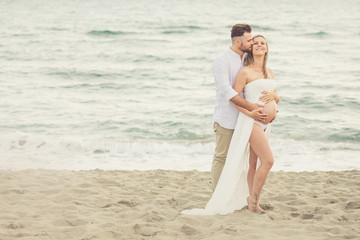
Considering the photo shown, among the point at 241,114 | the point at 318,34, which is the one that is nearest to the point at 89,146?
the point at 241,114

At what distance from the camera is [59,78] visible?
18.0 metres

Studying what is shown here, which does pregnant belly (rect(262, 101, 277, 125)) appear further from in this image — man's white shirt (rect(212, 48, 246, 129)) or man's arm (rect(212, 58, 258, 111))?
man's white shirt (rect(212, 48, 246, 129))

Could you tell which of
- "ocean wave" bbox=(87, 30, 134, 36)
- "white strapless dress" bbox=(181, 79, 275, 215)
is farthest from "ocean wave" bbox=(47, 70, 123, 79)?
"white strapless dress" bbox=(181, 79, 275, 215)

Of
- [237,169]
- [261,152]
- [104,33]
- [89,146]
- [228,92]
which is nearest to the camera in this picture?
[228,92]

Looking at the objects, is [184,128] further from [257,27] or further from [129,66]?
[257,27]

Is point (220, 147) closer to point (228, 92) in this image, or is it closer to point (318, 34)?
point (228, 92)

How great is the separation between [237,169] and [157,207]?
113 centimetres

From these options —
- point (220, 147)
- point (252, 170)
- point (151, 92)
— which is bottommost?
point (151, 92)

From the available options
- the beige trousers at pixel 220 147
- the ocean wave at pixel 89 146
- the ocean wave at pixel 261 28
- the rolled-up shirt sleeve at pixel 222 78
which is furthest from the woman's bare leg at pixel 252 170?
the ocean wave at pixel 261 28

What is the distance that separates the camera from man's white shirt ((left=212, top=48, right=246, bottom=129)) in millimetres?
4816

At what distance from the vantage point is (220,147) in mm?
5125

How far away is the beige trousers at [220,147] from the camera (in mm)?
5047

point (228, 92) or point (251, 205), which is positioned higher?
point (228, 92)

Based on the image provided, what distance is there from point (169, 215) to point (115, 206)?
2.31 ft
